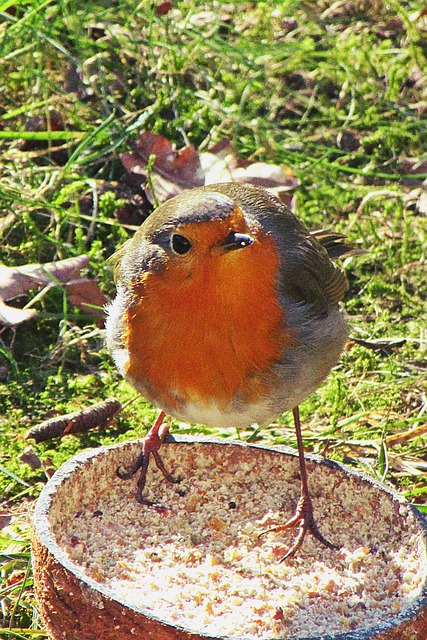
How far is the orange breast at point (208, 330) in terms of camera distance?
2693 mm

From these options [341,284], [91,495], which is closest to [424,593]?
[91,495]

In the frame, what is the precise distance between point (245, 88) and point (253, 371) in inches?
122

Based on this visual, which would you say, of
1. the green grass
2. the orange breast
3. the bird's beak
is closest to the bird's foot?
the orange breast

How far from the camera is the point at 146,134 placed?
5027 mm

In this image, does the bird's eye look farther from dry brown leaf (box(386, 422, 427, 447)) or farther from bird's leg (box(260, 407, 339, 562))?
dry brown leaf (box(386, 422, 427, 447))

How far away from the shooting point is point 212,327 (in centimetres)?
272

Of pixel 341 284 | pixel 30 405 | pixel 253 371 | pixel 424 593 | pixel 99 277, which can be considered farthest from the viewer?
pixel 99 277

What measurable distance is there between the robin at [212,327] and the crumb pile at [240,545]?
0.07m

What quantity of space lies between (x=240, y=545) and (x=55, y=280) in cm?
169

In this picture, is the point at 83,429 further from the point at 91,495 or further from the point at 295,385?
the point at 295,385

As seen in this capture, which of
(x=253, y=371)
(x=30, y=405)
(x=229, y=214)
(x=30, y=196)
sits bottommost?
(x=30, y=405)

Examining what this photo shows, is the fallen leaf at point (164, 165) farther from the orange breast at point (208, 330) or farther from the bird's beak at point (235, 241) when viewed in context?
the bird's beak at point (235, 241)

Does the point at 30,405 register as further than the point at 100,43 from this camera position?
No

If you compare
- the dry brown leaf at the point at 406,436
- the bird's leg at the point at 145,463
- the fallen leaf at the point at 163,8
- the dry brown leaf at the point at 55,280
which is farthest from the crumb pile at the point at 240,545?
the fallen leaf at the point at 163,8
